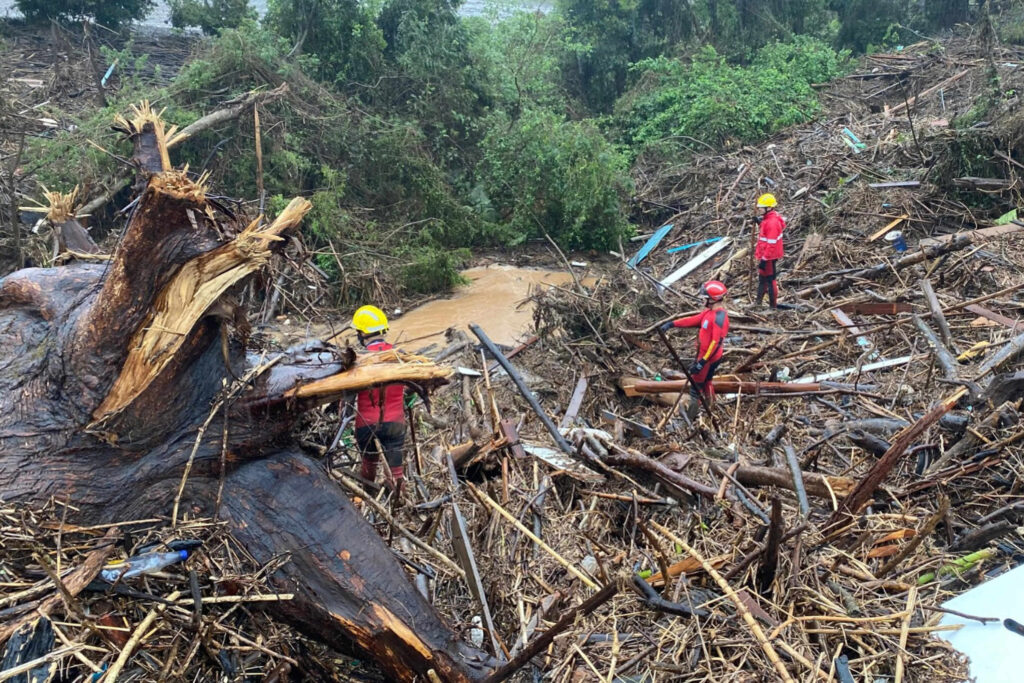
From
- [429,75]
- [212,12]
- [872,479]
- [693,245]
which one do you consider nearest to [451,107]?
[429,75]

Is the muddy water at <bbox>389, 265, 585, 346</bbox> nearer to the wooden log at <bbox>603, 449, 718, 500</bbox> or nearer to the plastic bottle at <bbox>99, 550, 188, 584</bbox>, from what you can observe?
the wooden log at <bbox>603, 449, 718, 500</bbox>

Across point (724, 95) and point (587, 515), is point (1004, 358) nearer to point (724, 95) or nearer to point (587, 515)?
point (587, 515)

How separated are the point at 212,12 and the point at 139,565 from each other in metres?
15.6

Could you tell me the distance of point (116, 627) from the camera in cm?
264

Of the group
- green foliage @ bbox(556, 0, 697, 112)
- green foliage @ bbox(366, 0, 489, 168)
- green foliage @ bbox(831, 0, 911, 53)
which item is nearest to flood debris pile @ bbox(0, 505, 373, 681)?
green foliage @ bbox(366, 0, 489, 168)

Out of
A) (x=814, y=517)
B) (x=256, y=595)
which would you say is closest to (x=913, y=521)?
(x=814, y=517)

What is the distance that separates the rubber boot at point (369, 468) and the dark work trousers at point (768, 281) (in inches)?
232

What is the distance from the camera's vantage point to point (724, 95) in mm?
Result: 15125

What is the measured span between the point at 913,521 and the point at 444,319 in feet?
24.1

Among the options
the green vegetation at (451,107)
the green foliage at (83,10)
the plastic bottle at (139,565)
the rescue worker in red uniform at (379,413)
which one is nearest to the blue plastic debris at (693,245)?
the green vegetation at (451,107)

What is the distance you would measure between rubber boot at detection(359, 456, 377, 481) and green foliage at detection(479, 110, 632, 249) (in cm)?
851

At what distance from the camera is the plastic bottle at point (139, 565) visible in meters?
2.70

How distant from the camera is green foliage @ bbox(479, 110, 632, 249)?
1256cm

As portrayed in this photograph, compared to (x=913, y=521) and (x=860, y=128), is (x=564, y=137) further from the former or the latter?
(x=913, y=521)
